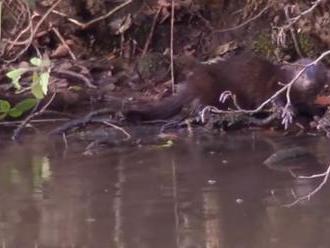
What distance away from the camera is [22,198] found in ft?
17.6

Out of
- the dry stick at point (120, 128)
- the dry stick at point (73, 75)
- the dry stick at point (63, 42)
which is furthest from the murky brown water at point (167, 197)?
the dry stick at point (63, 42)

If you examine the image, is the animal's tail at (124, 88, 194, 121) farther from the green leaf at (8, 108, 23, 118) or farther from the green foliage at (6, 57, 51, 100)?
the green foliage at (6, 57, 51, 100)

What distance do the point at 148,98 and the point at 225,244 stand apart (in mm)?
3431

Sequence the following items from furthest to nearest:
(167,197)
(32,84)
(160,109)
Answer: (160,109) → (32,84) → (167,197)

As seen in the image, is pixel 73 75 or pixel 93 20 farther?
pixel 93 20

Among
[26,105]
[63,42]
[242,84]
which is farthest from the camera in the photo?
[63,42]

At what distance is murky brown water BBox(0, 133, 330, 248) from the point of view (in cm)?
460

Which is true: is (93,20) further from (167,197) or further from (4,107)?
(167,197)

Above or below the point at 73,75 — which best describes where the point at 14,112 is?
below

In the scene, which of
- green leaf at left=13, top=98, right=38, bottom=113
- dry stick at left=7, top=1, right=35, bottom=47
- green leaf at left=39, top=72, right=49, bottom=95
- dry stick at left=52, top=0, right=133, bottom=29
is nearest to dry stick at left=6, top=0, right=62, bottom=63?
dry stick at left=7, top=1, right=35, bottom=47

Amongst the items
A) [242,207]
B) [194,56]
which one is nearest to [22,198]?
[242,207]

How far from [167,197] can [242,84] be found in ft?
8.09

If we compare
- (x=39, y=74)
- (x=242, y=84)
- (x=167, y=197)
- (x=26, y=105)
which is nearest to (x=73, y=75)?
(x=26, y=105)

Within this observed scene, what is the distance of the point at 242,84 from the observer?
24.9 feet
